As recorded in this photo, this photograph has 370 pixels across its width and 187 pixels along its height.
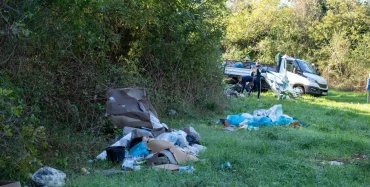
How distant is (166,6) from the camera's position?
12.2 metres

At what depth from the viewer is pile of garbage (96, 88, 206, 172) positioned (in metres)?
7.14

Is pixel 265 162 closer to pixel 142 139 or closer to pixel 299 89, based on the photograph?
pixel 142 139

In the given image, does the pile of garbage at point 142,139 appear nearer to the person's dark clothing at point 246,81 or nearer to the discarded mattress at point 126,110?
the discarded mattress at point 126,110

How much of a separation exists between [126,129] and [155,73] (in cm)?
423

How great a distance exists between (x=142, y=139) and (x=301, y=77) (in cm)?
1829

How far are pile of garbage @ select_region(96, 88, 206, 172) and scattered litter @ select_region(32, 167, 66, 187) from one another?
1.19 meters

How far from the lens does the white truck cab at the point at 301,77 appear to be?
24641 millimetres

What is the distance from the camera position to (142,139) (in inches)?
317

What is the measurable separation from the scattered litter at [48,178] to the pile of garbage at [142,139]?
1.19 metres

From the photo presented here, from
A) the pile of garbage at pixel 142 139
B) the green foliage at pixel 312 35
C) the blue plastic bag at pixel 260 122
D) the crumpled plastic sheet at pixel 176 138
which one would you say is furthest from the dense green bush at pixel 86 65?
the green foliage at pixel 312 35

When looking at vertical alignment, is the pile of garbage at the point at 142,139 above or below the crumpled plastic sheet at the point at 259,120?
above

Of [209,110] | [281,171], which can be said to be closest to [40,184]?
[281,171]

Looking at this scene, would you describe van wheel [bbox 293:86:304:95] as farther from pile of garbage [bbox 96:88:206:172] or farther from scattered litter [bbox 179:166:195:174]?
scattered litter [bbox 179:166:195:174]

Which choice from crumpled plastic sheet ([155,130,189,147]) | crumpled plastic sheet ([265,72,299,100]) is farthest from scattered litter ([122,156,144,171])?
→ crumpled plastic sheet ([265,72,299,100])
